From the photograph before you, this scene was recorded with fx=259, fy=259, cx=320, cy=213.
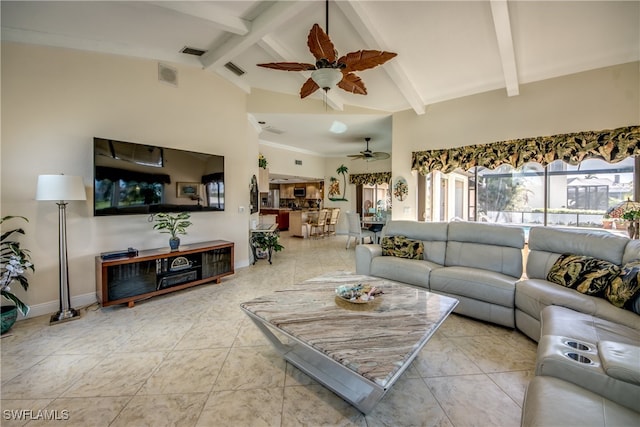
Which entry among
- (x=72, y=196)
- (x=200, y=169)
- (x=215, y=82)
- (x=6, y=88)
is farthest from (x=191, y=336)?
(x=215, y=82)

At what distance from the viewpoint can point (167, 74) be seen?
12.1ft

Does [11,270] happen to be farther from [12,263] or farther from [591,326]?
[591,326]

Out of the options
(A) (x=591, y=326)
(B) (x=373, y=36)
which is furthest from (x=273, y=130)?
(A) (x=591, y=326)

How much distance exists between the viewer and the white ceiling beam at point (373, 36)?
2721mm

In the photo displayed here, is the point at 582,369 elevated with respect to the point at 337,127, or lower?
lower

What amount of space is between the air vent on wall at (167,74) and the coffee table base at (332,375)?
3619 millimetres

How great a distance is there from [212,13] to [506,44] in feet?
11.0

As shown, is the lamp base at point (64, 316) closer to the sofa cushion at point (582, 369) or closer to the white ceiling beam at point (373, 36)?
the sofa cushion at point (582, 369)

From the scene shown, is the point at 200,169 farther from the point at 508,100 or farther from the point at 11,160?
the point at 508,100

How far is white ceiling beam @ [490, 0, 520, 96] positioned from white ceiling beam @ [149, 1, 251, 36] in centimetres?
265

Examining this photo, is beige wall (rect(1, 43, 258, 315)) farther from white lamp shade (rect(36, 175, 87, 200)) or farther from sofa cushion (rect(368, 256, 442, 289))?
sofa cushion (rect(368, 256, 442, 289))

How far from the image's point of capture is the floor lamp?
255 cm

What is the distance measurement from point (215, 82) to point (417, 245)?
13.3 feet

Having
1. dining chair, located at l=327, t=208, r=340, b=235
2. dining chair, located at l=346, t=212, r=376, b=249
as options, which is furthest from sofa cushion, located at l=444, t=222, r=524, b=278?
dining chair, located at l=327, t=208, r=340, b=235
